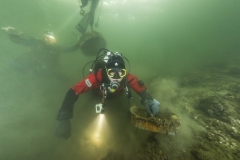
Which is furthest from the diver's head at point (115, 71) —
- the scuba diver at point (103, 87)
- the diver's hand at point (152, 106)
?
the diver's hand at point (152, 106)

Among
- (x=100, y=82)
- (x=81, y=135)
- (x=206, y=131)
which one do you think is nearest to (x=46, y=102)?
(x=81, y=135)

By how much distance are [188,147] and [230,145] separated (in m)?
1.19

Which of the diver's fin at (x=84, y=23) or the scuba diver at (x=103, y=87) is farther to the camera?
the diver's fin at (x=84, y=23)

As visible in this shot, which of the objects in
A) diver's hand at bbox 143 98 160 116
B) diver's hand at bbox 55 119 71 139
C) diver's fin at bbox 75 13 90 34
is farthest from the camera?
diver's fin at bbox 75 13 90 34

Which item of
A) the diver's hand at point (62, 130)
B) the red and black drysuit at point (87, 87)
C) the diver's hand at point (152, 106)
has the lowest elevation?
the diver's hand at point (62, 130)

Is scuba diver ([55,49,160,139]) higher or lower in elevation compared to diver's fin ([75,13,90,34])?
lower

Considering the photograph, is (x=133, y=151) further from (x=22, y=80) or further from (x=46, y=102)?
(x=22, y=80)

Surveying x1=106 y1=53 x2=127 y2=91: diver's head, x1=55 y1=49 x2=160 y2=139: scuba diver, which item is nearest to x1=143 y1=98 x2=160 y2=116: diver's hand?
x1=55 y1=49 x2=160 y2=139: scuba diver

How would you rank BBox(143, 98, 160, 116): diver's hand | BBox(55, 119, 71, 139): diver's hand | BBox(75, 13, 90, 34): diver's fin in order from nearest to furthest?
BBox(143, 98, 160, 116): diver's hand
BBox(55, 119, 71, 139): diver's hand
BBox(75, 13, 90, 34): diver's fin

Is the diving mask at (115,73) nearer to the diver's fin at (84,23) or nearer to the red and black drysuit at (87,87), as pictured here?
the red and black drysuit at (87,87)

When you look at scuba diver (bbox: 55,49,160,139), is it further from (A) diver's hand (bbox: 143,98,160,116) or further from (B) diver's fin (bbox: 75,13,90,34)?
(B) diver's fin (bbox: 75,13,90,34)

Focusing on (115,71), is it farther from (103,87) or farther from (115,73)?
(103,87)

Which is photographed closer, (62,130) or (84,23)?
(62,130)

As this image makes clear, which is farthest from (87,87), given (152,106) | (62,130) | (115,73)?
(152,106)
